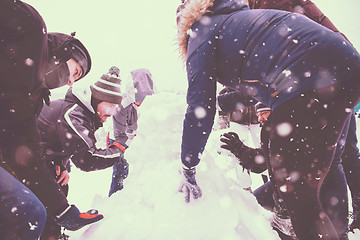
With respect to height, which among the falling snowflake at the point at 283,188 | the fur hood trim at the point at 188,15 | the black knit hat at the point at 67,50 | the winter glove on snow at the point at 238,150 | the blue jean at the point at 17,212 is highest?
the fur hood trim at the point at 188,15

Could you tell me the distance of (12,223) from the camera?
68 cm

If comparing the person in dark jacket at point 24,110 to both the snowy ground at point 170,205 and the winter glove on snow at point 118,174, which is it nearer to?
the snowy ground at point 170,205

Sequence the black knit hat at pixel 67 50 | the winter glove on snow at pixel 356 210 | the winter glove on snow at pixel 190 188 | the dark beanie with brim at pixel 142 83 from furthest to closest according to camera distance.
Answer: the dark beanie with brim at pixel 142 83 < the winter glove on snow at pixel 356 210 < the winter glove on snow at pixel 190 188 < the black knit hat at pixel 67 50

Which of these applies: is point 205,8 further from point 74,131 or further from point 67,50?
point 74,131

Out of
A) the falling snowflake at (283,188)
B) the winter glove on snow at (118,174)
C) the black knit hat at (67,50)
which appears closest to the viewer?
the falling snowflake at (283,188)

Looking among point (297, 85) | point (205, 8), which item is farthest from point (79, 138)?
point (297, 85)

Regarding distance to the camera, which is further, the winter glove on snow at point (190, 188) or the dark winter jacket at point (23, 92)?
the winter glove on snow at point (190, 188)

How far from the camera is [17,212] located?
2.30 feet

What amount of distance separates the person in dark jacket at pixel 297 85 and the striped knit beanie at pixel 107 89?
178 cm

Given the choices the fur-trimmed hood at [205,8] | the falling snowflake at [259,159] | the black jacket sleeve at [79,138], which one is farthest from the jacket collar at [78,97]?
the falling snowflake at [259,159]

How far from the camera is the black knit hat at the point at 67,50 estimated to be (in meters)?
1.25

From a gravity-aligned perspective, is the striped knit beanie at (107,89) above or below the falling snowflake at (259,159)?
above

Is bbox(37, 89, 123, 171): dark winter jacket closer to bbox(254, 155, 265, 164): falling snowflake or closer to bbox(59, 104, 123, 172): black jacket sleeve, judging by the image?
bbox(59, 104, 123, 172): black jacket sleeve

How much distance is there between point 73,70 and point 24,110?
0.67m
